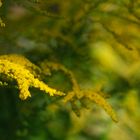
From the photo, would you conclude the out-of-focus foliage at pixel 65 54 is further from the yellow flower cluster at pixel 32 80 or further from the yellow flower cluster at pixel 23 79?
the yellow flower cluster at pixel 23 79

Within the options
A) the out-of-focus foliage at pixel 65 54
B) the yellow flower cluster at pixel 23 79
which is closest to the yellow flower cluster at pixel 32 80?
the yellow flower cluster at pixel 23 79

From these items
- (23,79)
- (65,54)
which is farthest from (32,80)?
(65,54)

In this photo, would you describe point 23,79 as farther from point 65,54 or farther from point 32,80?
point 65,54

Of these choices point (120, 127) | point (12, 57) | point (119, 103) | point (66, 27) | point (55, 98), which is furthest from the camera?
point (120, 127)

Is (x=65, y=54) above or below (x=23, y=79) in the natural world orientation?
below

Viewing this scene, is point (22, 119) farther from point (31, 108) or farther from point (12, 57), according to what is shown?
point (12, 57)

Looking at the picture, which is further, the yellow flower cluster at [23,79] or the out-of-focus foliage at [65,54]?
the out-of-focus foliage at [65,54]

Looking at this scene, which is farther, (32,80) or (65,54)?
(65,54)

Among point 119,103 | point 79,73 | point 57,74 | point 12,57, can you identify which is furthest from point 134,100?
point 12,57

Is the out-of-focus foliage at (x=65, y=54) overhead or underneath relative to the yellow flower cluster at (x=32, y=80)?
underneath

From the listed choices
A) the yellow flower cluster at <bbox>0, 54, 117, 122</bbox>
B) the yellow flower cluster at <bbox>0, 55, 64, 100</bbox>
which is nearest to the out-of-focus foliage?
the yellow flower cluster at <bbox>0, 54, 117, 122</bbox>

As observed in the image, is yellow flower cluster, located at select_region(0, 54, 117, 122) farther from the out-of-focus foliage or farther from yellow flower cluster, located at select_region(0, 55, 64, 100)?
the out-of-focus foliage
